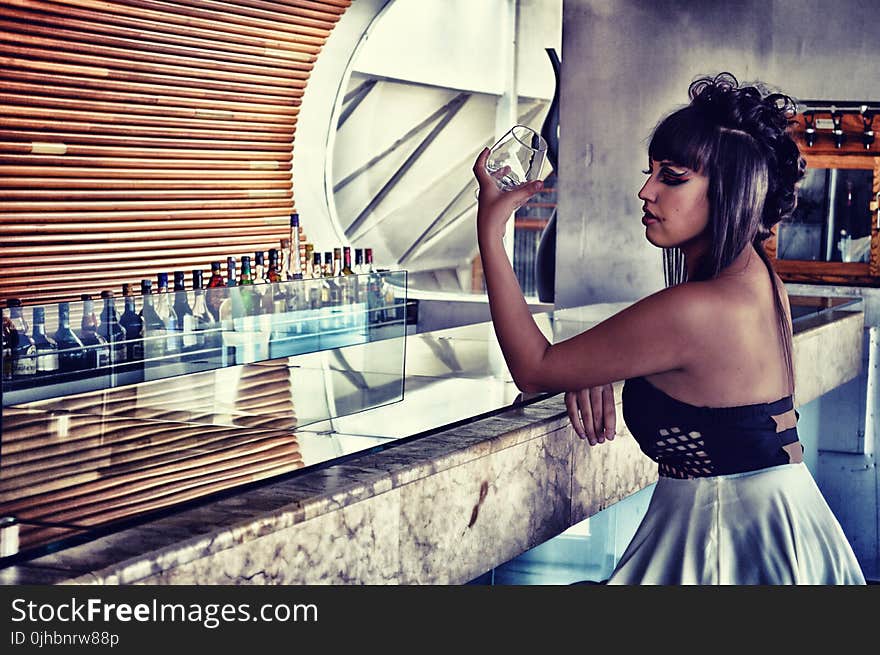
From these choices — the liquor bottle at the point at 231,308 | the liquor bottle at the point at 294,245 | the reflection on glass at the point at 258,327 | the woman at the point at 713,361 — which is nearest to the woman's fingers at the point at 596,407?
the woman at the point at 713,361

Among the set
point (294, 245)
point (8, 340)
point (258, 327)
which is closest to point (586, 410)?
point (8, 340)

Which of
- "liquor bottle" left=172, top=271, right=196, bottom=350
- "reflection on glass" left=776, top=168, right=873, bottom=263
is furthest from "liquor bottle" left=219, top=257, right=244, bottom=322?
"reflection on glass" left=776, top=168, right=873, bottom=263

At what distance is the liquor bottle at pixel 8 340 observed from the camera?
2.08m

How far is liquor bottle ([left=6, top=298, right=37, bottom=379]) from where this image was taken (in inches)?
84.4

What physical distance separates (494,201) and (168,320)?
1.18 m

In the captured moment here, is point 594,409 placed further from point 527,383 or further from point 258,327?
point 258,327

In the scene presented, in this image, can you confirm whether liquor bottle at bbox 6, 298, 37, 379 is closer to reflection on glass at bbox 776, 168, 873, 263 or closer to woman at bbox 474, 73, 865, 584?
woman at bbox 474, 73, 865, 584

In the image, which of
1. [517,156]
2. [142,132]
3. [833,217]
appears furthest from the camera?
[833,217]

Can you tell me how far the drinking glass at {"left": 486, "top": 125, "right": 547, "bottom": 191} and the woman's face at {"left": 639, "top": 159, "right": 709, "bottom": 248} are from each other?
0.75 ft

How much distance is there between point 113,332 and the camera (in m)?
2.56

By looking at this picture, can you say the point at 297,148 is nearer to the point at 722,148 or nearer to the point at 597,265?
the point at 597,265

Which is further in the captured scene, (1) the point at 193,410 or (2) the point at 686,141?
(1) the point at 193,410

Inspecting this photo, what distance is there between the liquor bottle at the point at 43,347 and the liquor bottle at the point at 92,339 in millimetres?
145

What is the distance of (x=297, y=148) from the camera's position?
6.86m
